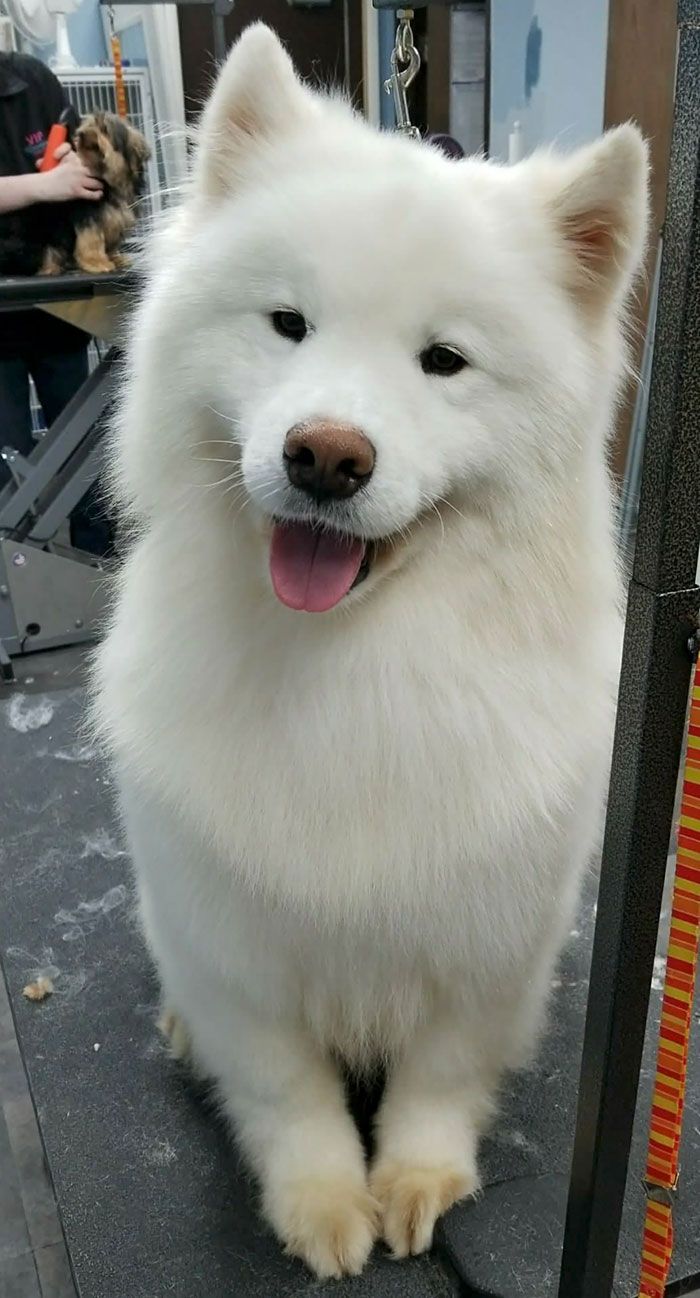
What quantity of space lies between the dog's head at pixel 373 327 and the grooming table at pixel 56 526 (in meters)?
1.75

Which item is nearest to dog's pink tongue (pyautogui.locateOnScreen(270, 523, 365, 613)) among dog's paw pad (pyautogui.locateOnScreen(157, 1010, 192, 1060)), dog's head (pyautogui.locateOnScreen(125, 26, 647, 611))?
dog's head (pyautogui.locateOnScreen(125, 26, 647, 611))

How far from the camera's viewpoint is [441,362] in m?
0.78

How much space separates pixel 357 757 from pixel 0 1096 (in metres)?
0.96

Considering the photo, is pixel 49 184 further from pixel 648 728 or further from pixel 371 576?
pixel 648 728

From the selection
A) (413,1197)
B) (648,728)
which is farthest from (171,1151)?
(648,728)

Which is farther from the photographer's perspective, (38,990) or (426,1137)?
(38,990)

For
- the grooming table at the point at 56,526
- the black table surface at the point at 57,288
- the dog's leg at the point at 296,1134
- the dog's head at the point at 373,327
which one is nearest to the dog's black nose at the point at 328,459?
the dog's head at the point at 373,327

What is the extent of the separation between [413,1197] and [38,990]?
1.92 ft

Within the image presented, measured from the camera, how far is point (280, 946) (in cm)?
93

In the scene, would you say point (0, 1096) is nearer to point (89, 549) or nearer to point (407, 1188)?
point (407, 1188)

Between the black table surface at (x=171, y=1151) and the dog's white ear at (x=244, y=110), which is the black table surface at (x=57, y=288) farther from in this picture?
the dog's white ear at (x=244, y=110)

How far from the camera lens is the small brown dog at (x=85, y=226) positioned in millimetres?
2770

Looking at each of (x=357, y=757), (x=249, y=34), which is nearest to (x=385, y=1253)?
(x=357, y=757)

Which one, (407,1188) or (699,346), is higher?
(699,346)
